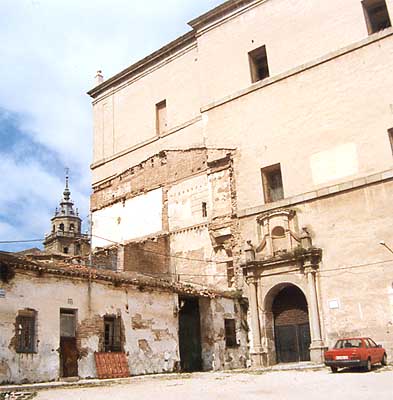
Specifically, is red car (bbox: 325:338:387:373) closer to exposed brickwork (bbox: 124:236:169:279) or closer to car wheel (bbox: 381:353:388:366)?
car wheel (bbox: 381:353:388:366)

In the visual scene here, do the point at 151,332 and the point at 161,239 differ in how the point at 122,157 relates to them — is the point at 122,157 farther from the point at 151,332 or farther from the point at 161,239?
the point at 151,332

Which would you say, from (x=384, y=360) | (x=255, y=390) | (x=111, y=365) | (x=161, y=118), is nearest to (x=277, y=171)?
(x=161, y=118)

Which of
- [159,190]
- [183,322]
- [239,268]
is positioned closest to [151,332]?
[183,322]

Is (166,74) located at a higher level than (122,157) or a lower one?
higher

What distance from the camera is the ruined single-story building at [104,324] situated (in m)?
14.7

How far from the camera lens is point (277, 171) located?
902 inches

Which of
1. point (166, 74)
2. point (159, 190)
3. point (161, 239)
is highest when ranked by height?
point (166, 74)

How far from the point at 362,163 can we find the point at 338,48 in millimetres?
5308

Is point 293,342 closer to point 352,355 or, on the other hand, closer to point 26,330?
point 352,355

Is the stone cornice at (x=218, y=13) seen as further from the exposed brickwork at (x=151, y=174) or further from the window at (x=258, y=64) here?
the exposed brickwork at (x=151, y=174)

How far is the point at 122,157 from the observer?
97.7 feet

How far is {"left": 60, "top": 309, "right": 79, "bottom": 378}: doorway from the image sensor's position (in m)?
15.7

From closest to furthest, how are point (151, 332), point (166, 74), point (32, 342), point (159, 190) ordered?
point (32, 342)
point (151, 332)
point (159, 190)
point (166, 74)

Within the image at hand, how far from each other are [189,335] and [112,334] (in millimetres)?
5071
